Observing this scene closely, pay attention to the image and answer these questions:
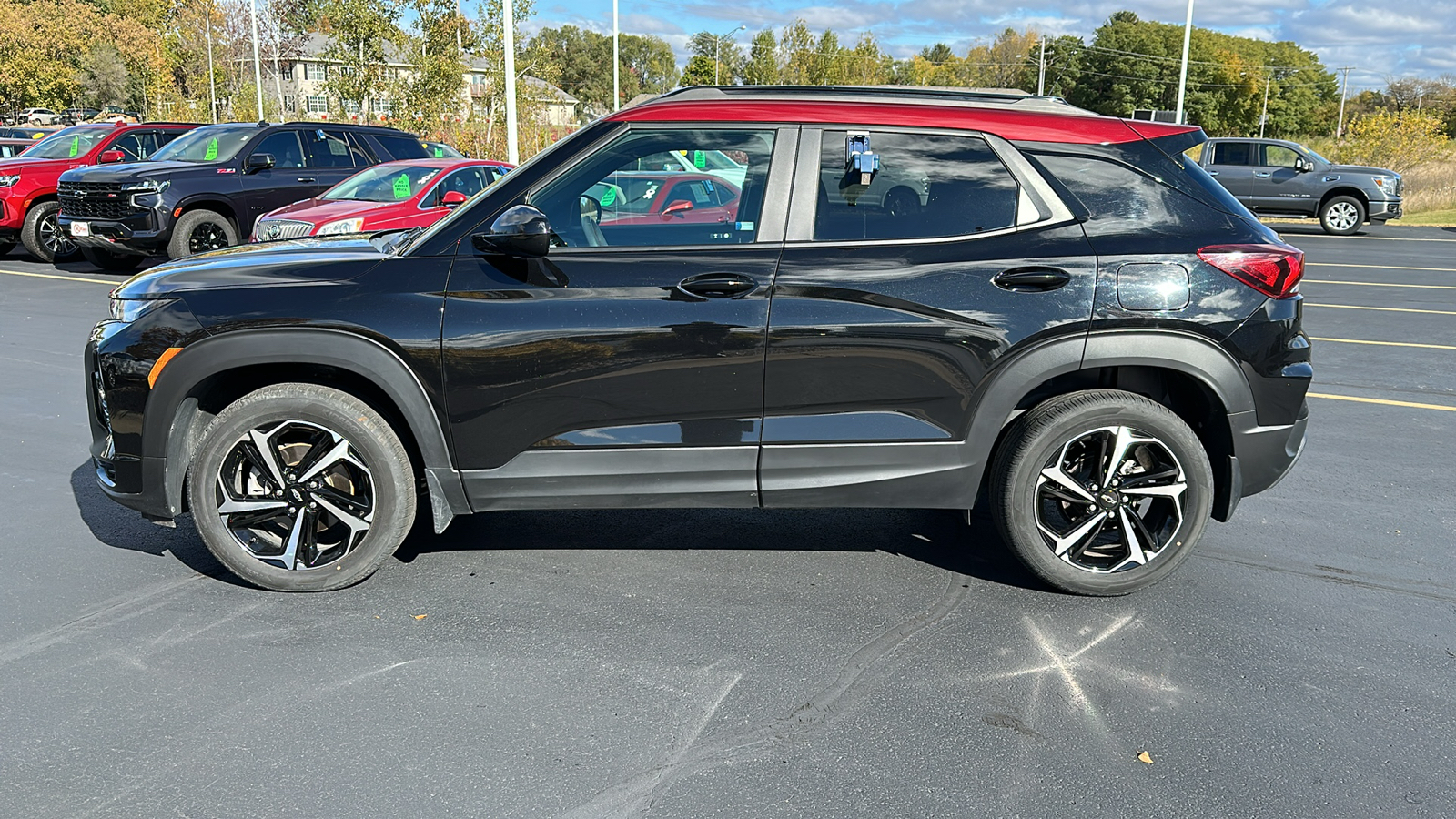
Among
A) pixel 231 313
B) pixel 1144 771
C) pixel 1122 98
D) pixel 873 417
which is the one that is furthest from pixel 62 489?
pixel 1122 98

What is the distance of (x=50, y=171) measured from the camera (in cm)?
1525

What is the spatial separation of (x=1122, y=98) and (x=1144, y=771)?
319 feet

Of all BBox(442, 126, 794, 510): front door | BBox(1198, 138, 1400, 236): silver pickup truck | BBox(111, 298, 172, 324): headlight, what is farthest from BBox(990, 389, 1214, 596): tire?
BBox(1198, 138, 1400, 236): silver pickup truck

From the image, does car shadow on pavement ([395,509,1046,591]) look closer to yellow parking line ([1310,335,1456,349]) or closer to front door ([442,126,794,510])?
front door ([442,126,794,510])

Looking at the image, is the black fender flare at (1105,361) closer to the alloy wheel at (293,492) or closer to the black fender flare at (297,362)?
the black fender flare at (297,362)

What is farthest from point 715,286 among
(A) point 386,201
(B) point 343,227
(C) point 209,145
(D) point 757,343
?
(C) point 209,145

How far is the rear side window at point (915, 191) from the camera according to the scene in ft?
12.7

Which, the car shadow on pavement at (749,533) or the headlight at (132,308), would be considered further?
the car shadow on pavement at (749,533)

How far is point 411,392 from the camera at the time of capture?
383 cm

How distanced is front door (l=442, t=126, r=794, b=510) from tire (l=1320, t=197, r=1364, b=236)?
2115 cm

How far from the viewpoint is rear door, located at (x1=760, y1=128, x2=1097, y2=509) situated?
3.78 metres

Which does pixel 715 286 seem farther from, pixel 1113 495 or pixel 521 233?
pixel 1113 495

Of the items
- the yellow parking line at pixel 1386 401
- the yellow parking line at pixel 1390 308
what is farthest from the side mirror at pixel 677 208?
the yellow parking line at pixel 1390 308

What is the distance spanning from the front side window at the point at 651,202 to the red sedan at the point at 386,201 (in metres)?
6.86
